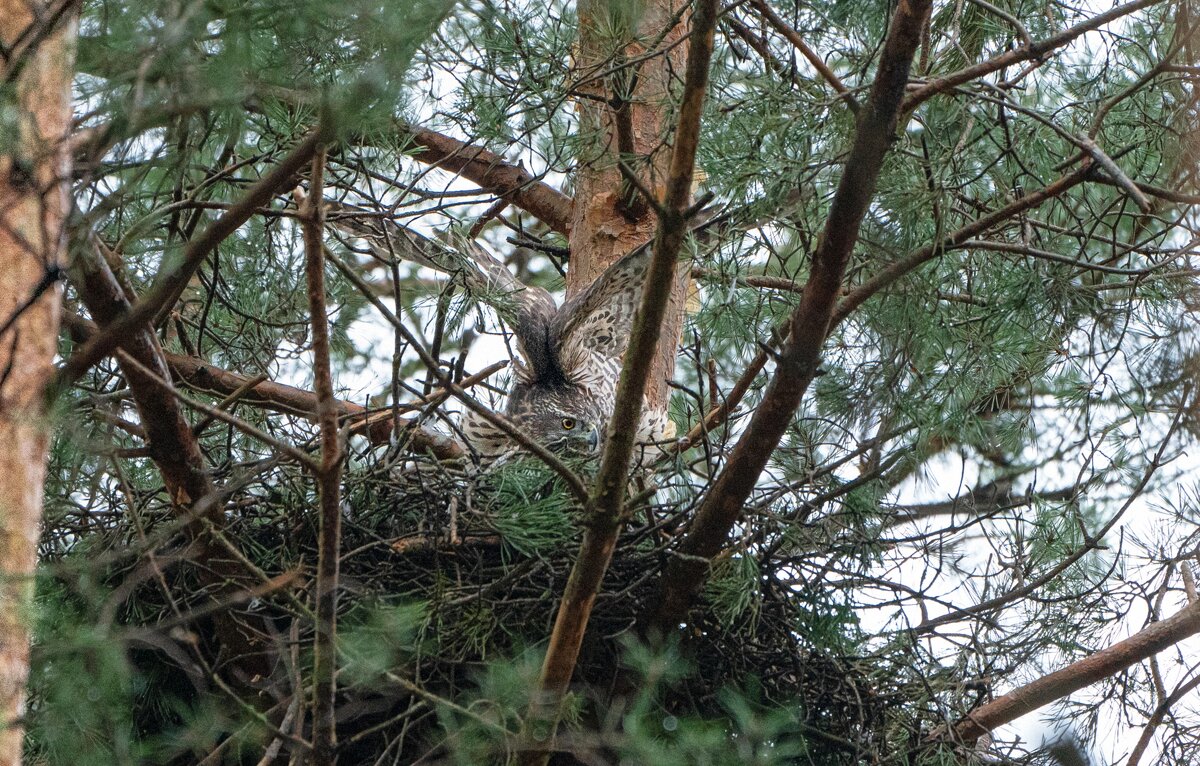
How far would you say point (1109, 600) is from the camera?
322 centimetres

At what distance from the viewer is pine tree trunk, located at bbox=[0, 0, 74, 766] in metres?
1.83

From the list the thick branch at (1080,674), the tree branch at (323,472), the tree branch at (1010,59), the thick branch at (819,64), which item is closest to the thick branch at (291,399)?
the tree branch at (323,472)

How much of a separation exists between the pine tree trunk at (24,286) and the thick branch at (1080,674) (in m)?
1.97

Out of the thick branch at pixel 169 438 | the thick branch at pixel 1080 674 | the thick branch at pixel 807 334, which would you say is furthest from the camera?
the thick branch at pixel 1080 674

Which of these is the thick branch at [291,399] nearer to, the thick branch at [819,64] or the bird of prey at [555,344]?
the bird of prey at [555,344]

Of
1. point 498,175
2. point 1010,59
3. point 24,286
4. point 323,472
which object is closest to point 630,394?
point 323,472

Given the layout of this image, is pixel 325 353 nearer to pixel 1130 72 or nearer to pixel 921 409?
pixel 921 409

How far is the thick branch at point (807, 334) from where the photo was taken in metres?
2.03

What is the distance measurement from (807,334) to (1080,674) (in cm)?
133

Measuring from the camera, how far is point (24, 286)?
211 cm

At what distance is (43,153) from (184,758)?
1.59 meters

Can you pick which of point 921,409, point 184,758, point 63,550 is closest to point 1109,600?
point 921,409

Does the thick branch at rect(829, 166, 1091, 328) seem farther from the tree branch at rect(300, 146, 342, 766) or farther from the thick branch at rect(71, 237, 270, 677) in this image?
the thick branch at rect(71, 237, 270, 677)

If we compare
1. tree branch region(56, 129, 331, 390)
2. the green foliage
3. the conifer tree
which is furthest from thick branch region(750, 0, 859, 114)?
the green foliage
